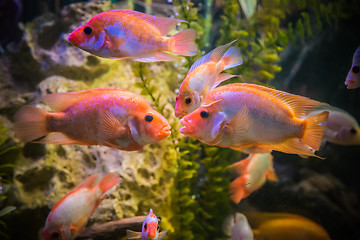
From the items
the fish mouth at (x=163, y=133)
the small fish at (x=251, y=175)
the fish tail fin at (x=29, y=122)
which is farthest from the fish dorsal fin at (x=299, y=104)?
the fish tail fin at (x=29, y=122)

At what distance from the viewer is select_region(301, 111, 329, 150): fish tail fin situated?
3.90ft

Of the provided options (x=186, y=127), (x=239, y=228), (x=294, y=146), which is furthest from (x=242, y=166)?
(x=186, y=127)

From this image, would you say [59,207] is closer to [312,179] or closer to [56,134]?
[56,134]

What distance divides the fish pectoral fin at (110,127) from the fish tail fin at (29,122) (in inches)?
16.0

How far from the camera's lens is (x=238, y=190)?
6.72ft

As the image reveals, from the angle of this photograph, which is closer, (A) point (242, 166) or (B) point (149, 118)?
(B) point (149, 118)

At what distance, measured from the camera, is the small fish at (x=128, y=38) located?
1.25m

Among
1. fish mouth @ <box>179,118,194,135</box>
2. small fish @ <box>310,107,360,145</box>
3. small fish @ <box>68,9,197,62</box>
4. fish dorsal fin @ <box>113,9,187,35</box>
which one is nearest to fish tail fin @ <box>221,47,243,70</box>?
small fish @ <box>68,9,197,62</box>

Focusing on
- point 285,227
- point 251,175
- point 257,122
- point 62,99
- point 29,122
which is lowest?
point 285,227

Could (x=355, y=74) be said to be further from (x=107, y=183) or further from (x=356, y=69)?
(x=107, y=183)

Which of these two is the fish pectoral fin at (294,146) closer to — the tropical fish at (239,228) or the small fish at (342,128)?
the small fish at (342,128)

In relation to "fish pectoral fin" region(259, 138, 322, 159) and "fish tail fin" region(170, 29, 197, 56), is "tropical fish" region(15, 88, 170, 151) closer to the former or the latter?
"fish tail fin" region(170, 29, 197, 56)

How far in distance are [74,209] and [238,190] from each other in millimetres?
1387

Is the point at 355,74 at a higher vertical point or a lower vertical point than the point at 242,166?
higher
